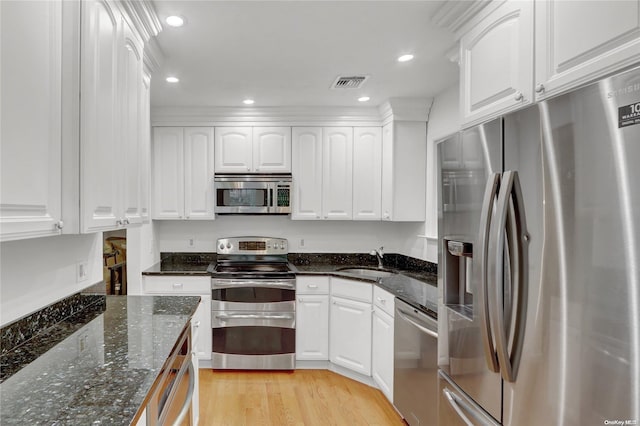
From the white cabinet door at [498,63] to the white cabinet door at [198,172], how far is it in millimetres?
2583

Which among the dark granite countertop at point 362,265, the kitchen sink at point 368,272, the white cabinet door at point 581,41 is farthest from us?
the kitchen sink at point 368,272

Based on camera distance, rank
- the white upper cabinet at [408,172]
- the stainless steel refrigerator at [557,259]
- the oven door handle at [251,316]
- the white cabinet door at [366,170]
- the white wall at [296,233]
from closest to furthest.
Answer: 1. the stainless steel refrigerator at [557,259]
2. the oven door handle at [251,316]
3. the white upper cabinet at [408,172]
4. the white cabinet door at [366,170]
5. the white wall at [296,233]

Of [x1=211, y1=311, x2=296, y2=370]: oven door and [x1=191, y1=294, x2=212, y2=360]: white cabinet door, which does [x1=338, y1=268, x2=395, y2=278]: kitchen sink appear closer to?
[x1=211, y1=311, x2=296, y2=370]: oven door

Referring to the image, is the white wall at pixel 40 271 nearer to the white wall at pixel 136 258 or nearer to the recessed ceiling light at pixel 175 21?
the recessed ceiling light at pixel 175 21

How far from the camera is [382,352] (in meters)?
2.76

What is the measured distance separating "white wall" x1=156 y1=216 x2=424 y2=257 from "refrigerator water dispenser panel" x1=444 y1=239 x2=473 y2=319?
2.24m

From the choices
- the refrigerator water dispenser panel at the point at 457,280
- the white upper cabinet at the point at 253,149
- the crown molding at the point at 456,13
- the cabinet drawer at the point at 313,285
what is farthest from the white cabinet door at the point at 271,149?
the refrigerator water dispenser panel at the point at 457,280

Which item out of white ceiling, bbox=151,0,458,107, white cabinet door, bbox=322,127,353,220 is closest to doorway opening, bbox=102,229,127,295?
white ceiling, bbox=151,0,458,107

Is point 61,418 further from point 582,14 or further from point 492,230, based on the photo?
point 582,14

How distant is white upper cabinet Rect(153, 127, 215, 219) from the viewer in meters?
3.62

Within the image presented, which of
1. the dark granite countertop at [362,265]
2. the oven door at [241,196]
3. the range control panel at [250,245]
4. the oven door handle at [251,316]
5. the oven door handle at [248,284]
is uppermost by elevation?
the oven door at [241,196]

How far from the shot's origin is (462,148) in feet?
4.91

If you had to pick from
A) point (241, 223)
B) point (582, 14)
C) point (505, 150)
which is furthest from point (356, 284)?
point (582, 14)

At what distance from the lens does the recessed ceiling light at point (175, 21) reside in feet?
6.32
